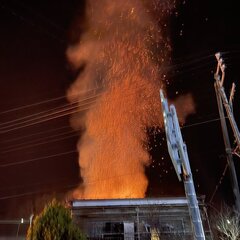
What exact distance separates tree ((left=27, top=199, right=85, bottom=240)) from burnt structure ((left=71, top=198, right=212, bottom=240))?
11.9m

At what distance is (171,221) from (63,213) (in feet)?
44.8

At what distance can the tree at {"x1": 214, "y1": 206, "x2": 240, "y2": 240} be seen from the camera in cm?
2325

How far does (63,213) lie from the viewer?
11578 mm

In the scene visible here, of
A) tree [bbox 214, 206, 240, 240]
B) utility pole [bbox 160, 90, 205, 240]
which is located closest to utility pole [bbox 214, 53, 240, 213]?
tree [bbox 214, 206, 240, 240]

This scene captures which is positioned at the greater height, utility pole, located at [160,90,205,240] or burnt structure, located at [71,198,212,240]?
burnt structure, located at [71,198,212,240]

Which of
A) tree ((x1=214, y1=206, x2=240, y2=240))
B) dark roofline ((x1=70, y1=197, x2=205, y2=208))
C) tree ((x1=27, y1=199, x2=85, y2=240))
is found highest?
dark roofline ((x1=70, y1=197, x2=205, y2=208))

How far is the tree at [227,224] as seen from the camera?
23.2 meters

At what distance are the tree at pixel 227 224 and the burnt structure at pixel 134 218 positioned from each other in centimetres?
198

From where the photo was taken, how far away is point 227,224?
979 inches

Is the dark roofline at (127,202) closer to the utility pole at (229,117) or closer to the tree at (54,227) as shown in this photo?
the utility pole at (229,117)

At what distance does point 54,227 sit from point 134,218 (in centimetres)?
1304

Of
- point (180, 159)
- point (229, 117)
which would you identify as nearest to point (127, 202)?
point (229, 117)

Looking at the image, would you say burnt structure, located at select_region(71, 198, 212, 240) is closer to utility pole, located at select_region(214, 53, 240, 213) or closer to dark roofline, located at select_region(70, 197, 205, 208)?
dark roofline, located at select_region(70, 197, 205, 208)

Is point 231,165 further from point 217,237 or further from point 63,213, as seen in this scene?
point 217,237
